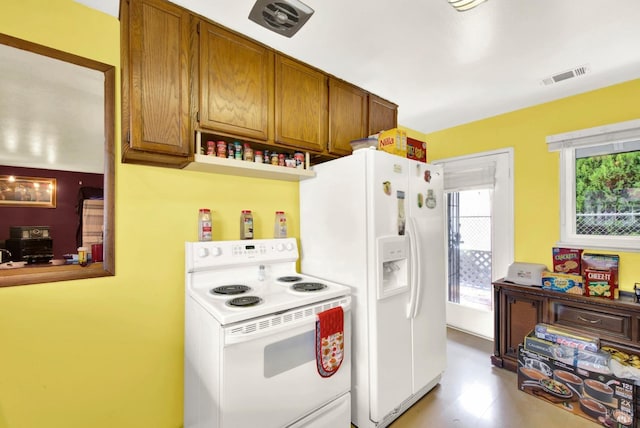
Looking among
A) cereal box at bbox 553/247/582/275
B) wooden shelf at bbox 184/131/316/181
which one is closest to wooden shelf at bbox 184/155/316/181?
wooden shelf at bbox 184/131/316/181

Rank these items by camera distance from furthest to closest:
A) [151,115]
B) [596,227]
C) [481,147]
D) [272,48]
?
[481,147], [596,227], [272,48], [151,115]

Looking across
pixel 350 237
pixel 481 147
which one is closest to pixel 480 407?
pixel 350 237

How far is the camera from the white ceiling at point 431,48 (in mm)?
1548

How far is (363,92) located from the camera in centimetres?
239

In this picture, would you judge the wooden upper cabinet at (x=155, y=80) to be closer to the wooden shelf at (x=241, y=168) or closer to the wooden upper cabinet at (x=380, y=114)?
the wooden shelf at (x=241, y=168)

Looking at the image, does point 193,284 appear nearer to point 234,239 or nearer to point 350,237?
point 234,239

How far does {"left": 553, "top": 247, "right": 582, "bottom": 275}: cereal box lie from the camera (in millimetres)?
2443

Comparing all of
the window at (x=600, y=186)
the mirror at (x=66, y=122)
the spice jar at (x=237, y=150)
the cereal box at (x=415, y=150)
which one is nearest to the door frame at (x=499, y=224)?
the window at (x=600, y=186)

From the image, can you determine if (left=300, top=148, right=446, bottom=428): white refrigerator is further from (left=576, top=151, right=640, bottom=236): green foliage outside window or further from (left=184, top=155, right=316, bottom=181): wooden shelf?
(left=576, top=151, right=640, bottom=236): green foliage outside window

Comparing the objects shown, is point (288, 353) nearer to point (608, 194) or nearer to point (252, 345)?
point (252, 345)

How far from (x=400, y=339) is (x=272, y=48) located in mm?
2125

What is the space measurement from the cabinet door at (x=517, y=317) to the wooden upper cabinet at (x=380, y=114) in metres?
1.94

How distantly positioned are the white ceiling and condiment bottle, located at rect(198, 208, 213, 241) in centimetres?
74

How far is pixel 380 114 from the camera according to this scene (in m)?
2.55
